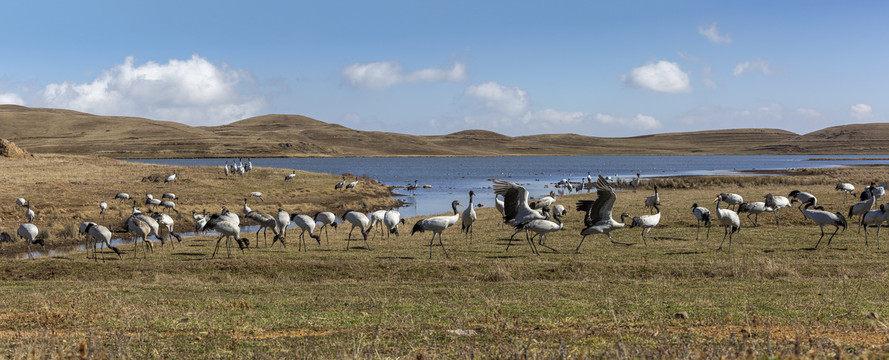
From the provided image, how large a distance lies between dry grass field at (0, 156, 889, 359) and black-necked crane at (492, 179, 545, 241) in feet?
3.45

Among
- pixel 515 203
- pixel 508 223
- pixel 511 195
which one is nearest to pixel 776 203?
pixel 515 203

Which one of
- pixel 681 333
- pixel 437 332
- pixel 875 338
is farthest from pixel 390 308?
pixel 875 338

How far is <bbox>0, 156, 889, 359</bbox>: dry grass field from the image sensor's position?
8492 mm

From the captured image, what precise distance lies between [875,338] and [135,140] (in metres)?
198

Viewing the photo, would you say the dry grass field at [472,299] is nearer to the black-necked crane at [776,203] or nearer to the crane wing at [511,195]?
the black-necked crane at [776,203]

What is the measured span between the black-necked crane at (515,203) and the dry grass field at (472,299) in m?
1.05

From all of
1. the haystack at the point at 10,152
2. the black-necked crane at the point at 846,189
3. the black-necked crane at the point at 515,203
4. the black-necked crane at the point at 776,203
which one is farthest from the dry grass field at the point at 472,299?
the haystack at the point at 10,152

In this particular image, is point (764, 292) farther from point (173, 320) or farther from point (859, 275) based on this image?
point (173, 320)

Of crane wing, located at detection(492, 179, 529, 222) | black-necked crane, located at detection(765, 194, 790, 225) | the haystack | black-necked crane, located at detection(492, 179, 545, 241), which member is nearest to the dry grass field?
black-necked crane, located at detection(765, 194, 790, 225)

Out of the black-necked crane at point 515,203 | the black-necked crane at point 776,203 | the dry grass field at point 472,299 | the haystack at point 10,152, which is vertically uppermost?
the haystack at point 10,152

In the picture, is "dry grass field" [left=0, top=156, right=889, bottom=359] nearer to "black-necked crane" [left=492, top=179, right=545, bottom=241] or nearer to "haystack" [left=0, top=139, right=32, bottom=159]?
"black-necked crane" [left=492, top=179, right=545, bottom=241]

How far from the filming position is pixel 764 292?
539 inches

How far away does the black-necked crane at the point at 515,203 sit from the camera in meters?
21.0

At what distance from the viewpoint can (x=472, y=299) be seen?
13375 millimetres
